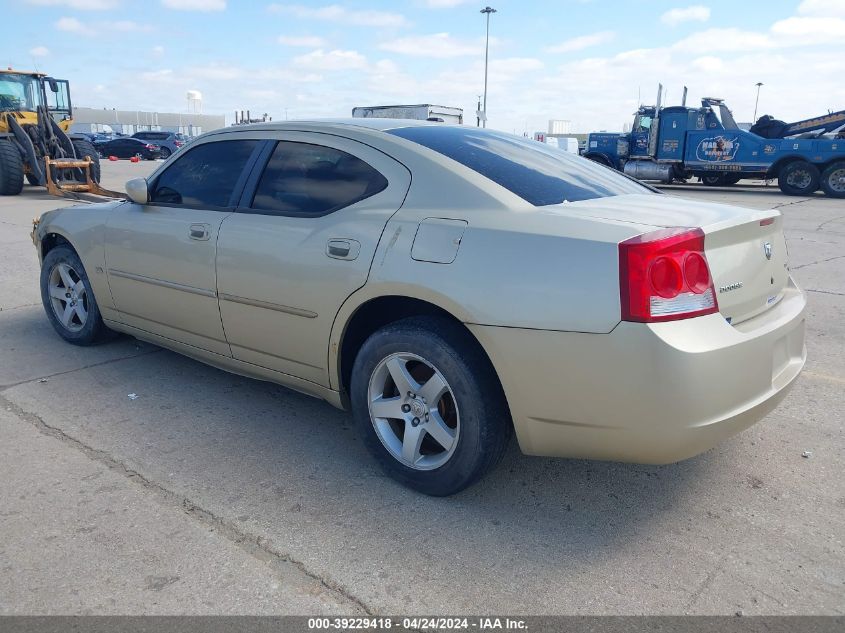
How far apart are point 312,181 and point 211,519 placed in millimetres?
1632

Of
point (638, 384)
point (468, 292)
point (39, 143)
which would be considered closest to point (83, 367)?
point (468, 292)

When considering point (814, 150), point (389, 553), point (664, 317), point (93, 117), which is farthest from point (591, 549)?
point (93, 117)

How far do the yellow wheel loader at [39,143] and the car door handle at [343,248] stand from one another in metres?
15.0

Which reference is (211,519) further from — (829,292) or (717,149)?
(717,149)

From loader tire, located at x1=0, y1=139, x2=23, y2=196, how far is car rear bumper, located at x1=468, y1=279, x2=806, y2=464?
17141 mm

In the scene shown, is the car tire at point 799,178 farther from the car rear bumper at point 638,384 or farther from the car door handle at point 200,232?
the car door handle at point 200,232

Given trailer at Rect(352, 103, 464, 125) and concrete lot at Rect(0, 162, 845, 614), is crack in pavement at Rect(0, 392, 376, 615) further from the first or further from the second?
trailer at Rect(352, 103, 464, 125)

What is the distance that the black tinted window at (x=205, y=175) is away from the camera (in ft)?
12.2

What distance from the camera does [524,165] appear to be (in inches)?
127

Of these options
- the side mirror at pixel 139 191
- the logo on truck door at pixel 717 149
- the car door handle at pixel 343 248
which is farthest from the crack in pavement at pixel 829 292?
the logo on truck door at pixel 717 149

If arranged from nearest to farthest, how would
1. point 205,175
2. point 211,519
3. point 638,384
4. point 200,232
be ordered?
point 638,384 < point 211,519 < point 200,232 < point 205,175

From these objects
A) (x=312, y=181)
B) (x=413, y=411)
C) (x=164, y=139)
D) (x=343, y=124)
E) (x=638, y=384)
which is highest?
(x=164, y=139)

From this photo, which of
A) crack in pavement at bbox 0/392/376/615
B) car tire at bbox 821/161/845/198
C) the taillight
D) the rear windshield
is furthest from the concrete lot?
car tire at bbox 821/161/845/198

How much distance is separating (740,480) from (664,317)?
3.85 feet
